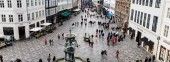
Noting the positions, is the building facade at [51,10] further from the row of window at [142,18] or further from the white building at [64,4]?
the row of window at [142,18]

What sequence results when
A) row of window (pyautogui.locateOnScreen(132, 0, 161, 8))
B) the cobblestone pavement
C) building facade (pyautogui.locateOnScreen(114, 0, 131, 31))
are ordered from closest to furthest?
the cobblestone pavement
row of window (pyautogui.locateOnScreen(132, 0, 161, 8))
building facade (pyautogui.locateOnScreen(114, 0, 131, 31))

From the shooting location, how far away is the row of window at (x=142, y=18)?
38.1m

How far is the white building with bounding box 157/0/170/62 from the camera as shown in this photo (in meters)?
32.1

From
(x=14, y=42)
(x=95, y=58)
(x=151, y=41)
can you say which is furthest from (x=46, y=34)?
(x=151, y=41)

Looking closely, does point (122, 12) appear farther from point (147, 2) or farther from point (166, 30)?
point (166, 30)

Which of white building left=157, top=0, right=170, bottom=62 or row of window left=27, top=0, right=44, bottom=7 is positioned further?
row of window left=27, top=0, right=44, bottom=7

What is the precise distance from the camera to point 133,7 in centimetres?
5175

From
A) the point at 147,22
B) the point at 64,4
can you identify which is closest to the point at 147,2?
the point at 147,22

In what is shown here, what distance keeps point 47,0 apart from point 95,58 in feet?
106

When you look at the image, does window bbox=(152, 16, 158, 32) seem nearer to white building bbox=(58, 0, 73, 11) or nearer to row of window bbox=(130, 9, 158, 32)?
row of window bbox=(130, 9, 158, 32)

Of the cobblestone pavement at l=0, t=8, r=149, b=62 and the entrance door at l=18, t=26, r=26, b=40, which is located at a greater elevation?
the entrance door at l=18, t=26, r=26, b=40

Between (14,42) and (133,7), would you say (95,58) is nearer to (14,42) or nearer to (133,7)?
(14,42)

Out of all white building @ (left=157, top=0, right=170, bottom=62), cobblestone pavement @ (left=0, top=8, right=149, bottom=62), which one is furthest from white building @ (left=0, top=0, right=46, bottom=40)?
white building @ (left=157, top=0, right=170, bottom=62)

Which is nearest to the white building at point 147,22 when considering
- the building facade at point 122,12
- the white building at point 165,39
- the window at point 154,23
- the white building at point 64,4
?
the window at point 154,23
